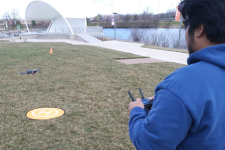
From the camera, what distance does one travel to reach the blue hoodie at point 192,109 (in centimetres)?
89

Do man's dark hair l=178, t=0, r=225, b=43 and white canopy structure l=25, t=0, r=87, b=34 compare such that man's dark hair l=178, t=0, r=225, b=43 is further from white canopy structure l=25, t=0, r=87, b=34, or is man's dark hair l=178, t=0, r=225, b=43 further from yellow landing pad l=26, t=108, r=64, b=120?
white canopy structure l=25, t=0, r=87, b=34

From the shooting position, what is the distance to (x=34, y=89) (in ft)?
17.0

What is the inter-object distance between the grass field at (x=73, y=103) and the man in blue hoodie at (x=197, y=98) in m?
2.00

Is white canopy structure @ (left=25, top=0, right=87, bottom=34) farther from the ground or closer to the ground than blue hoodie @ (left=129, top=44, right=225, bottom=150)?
farther from the ground

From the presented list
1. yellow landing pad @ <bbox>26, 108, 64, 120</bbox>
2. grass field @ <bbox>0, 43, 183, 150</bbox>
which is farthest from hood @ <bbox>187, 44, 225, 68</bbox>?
yellow landing pad @ <bbox>26, 108, 64, 120</bbox>

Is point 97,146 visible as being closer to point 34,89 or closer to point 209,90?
point 209,90

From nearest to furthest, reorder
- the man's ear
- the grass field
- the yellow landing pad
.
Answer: the man's ear < the grass field < the yellow landing pad

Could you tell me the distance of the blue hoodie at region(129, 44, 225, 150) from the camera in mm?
889

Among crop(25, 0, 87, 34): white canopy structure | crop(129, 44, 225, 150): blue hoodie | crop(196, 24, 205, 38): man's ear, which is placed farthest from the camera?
crop(25, 0, 87, 34): white canopy structure

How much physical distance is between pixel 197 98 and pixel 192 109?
0.17 feet

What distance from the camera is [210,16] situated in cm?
95

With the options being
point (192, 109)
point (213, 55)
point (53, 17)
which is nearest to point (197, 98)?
point (192, 109)

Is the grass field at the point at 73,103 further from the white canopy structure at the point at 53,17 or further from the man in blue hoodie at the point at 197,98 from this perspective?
the white canopy structure at the point at 53,17

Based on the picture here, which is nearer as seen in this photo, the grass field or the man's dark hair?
the man's dark hair
